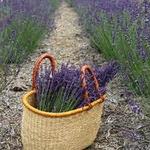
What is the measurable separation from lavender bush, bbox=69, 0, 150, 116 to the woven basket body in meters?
0.65

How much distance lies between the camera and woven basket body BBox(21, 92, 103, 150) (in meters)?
3.06

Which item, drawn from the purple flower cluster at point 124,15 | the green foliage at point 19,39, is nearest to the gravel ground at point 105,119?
the green foliage at point 19,39

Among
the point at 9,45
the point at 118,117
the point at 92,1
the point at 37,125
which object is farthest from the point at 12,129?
the point at 92,1

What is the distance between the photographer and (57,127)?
10.0 ft

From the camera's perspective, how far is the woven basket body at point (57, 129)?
3057 mm

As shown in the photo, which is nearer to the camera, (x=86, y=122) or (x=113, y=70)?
(x=86, y=122)

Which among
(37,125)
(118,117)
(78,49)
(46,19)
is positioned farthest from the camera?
(46,19)

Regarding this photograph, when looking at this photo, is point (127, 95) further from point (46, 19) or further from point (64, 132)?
point (46, 19)

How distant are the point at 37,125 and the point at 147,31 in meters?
1.58

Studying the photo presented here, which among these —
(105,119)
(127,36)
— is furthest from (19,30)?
(105,119)

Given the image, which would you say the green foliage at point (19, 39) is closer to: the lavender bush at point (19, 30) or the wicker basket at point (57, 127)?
the lavender bush at point (19, 30)

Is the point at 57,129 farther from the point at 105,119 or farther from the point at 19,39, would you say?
the point at 19,39

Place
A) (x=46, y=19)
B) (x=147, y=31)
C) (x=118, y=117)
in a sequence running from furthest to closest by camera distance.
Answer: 1. (x=46, y=19)
2. (x=147, y=31)
3. (x=118, y=117)

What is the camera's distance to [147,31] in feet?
13.6
